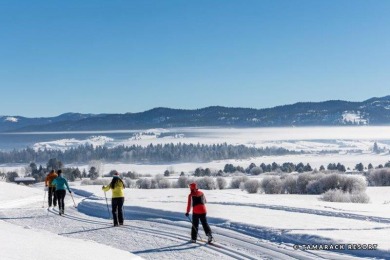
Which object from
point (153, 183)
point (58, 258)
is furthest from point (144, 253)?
point (153, 183)

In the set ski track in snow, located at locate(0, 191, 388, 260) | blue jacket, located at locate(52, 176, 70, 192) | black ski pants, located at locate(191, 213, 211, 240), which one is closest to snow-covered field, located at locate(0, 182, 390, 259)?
ski track in snow, located at locate(0, 191, 388, 260)

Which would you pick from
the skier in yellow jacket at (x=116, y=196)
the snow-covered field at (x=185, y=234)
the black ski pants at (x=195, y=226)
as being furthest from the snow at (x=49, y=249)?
the skier in yellow jacket at (x=116, y=196)

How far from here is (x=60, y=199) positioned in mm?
22391

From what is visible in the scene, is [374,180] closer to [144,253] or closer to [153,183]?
[153,183]

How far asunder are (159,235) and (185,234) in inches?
37.1

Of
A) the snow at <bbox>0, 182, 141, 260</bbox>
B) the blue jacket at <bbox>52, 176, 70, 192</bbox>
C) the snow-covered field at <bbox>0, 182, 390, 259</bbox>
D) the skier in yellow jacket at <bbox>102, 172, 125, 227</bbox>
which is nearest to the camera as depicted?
the snow at <bbox>0, 182, 141, 260</bbox>

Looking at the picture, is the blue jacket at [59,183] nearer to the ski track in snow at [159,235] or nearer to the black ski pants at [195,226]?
the ski track in snow at [159,235]

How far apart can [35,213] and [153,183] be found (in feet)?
228

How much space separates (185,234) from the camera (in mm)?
16203

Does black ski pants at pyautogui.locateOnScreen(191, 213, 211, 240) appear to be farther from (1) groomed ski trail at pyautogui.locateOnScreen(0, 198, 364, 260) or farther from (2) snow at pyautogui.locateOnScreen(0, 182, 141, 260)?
(2) snow at pyautogui.locateOnScreen(0, 182, 141, 260)

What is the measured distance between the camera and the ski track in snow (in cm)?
1302

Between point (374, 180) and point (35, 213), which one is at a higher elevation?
point (35, 213)

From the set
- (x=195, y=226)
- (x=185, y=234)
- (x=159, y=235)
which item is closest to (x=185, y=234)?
(x=185, y=234)

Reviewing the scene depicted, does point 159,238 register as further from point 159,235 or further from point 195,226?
point 195,226
